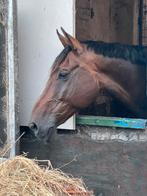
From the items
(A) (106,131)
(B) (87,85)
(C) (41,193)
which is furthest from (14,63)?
(C) (41,193)

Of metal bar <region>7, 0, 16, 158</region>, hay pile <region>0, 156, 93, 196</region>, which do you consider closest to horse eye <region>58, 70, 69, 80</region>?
metal bar <region>7, 0, 16, 158</region>

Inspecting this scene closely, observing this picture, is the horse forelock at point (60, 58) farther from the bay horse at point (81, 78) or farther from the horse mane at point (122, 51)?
the horse mane at point (122, 51)

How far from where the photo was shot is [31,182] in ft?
10.4

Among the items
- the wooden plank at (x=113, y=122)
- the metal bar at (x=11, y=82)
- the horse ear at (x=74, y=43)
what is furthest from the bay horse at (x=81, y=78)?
the metal bar at (x=11, y=82)

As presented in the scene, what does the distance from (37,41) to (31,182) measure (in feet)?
4.25

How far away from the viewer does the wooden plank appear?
3.67m

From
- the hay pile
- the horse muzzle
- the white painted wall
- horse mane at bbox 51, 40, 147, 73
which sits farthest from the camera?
the white painted wall

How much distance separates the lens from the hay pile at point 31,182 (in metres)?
3.12

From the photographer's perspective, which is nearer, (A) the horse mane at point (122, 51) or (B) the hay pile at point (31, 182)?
(B) the hay pile at point (31, 182)

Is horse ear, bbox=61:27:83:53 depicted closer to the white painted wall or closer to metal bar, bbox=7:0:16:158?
the white painted wall

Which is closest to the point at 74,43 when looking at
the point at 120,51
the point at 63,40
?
the point at 63,40

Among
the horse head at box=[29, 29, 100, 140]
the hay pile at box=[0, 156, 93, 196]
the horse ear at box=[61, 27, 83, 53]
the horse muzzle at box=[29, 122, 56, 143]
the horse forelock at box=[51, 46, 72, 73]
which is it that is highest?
the horse ear at box=[61, 27, 83, 53]

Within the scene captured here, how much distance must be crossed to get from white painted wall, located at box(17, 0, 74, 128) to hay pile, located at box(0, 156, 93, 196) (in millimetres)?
669

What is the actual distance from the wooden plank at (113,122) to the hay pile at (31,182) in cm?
59
